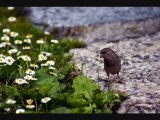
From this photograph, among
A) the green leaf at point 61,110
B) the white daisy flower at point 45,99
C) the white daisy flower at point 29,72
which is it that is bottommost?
the green leaf at point 61,110

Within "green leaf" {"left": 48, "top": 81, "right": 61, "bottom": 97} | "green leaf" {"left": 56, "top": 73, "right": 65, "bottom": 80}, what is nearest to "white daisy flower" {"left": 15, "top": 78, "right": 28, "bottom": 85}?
"green leaf" {"left": 48, "top": 81, "right": 61, "bottom": 97}

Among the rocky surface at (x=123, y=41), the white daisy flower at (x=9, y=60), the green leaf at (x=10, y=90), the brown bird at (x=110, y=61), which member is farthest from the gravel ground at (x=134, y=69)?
the green leaf at (x=10, y=90)

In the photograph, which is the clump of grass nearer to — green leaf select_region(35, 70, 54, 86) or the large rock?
green leaf select_region(35, 70, 54, 86)

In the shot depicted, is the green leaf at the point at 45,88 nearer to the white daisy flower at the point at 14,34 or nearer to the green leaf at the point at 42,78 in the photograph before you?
the green leaf at the point at 42,78

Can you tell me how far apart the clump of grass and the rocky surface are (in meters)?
0.23

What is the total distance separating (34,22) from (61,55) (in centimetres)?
178

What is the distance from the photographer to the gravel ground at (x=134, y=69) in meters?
4.64

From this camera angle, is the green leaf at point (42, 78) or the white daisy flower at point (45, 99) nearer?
the white daisy flower at point (45, 99)

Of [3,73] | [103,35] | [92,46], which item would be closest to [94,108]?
[3,73]

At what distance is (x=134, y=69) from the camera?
5.57m

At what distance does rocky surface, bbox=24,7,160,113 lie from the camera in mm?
4926

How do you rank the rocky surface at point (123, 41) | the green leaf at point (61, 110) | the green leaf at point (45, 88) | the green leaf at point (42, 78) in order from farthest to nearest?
the green leaf at point (42, 78) → the rocky surface at point (123, 41) → the green leaf at point (45, 88) → the green leaf at point (61, 110)
